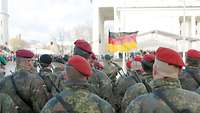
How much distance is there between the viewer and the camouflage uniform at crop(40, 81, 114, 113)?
4527mm

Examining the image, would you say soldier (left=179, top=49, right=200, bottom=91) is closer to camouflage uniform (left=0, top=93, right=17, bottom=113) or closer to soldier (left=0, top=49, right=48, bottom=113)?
soldier (left=0, top=49, right=48, bottom=113)

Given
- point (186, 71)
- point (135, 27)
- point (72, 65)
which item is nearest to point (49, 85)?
point (186, 71)

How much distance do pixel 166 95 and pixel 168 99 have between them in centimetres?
4

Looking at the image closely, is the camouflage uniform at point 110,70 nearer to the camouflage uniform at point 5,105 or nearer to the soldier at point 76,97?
the camouflage uniform at point 5,105

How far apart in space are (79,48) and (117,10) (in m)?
46.8

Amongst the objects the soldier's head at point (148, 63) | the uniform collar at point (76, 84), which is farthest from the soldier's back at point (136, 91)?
the uniform collar at point (76, 84)

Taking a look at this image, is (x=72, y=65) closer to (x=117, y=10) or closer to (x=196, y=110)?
(x=196, y=110)

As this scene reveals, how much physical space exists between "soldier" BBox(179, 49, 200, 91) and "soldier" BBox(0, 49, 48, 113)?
2.12 metres

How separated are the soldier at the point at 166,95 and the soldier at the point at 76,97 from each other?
415 millimetres

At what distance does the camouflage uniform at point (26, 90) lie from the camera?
6.73 meters

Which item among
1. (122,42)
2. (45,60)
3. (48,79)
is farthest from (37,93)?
(122,42)

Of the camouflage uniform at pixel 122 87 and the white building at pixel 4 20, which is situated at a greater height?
the white building at pixel 4 20

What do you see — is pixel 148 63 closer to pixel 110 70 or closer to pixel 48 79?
pixel 48 79

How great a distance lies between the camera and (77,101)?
455 cm
